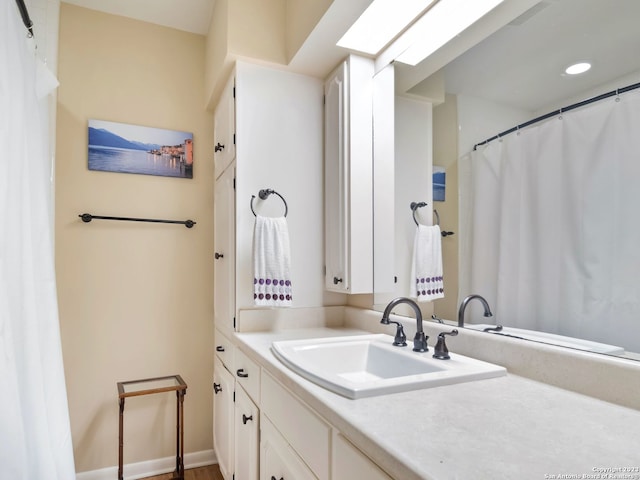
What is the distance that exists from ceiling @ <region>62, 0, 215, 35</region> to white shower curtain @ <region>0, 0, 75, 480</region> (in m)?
0.88

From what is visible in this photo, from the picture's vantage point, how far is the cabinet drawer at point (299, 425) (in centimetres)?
86

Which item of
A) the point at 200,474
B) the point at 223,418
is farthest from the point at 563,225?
the point at 200,474

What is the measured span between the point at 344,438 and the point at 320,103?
Answer: 1595 millimetres

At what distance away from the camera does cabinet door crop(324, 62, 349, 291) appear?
1.75 meters

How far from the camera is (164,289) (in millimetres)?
2219

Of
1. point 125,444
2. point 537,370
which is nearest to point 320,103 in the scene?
point 537,370

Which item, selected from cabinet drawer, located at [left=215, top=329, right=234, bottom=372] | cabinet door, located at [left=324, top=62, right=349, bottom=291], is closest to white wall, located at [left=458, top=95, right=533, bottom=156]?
cabinet door, located at [left=324, top=62, right=349, bottom=291]

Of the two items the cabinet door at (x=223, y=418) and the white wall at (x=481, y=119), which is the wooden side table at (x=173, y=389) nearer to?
the cabinet door at (x=223, y=418)

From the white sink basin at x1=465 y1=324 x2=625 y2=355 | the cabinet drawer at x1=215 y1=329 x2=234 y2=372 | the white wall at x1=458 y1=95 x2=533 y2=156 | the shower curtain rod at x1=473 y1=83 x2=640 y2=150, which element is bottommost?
the cabinet drawer at x1=215 y1=329 x2=234 y2=372

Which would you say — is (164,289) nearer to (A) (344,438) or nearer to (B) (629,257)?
(A) (344,438)

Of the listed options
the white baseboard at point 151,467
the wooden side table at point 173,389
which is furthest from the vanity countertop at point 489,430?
the white baseboard at point 151,467

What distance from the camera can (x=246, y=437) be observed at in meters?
1.49

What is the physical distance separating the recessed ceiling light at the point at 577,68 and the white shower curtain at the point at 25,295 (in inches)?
61.2

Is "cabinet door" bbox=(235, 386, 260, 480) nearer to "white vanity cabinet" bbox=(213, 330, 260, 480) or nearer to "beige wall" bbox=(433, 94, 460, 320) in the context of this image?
"white vanity cabinet" bbox=(213, 330, 260, 480)
